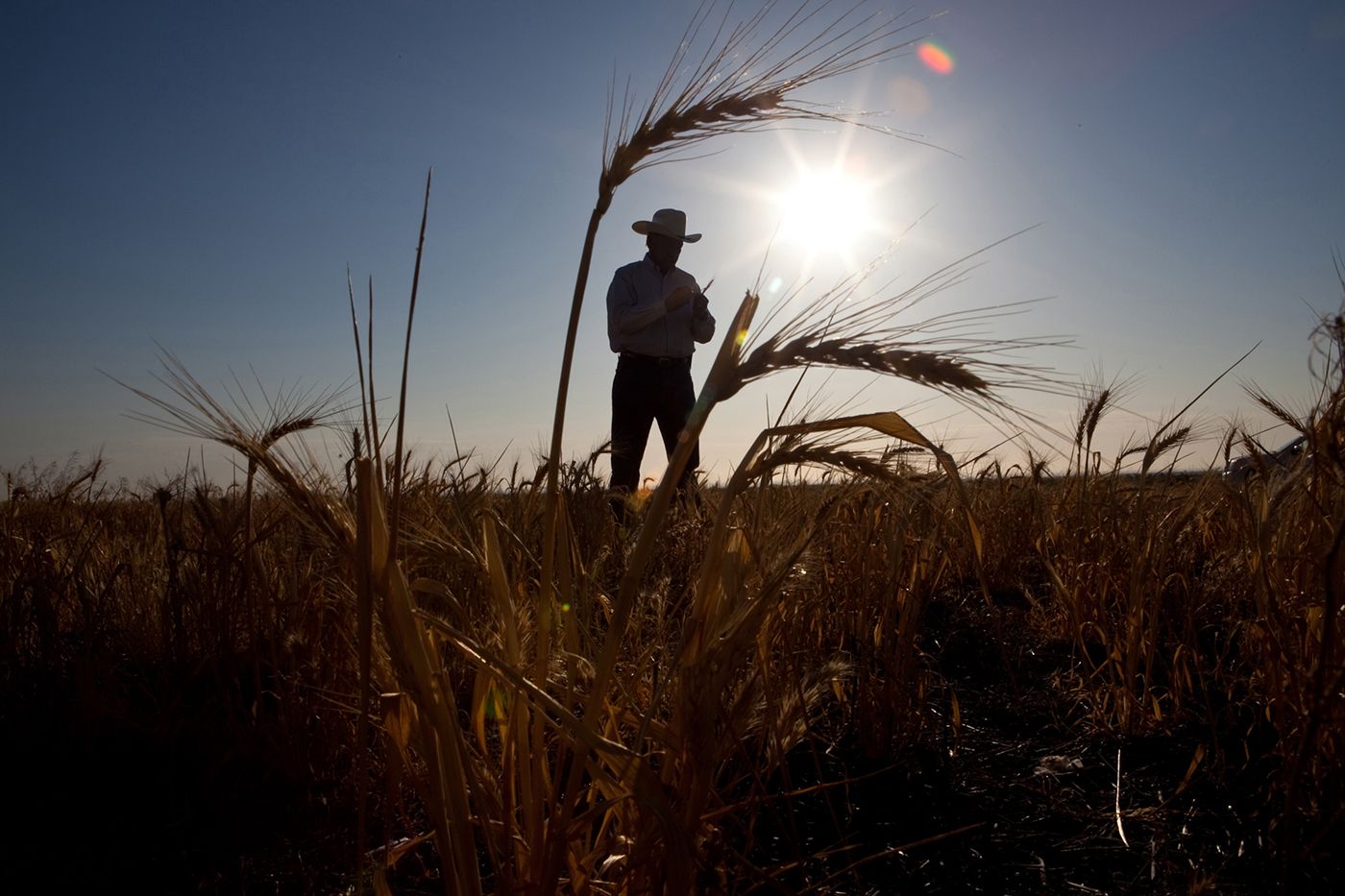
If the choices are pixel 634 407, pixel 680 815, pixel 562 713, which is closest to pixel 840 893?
pixel 680 815

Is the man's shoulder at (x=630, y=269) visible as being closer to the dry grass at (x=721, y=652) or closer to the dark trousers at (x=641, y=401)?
the dark trousers at (x=641, y=401)

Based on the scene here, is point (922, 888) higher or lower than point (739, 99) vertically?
lower

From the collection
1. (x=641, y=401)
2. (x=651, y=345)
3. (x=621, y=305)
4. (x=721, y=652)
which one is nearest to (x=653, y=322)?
(x=651, y=345)

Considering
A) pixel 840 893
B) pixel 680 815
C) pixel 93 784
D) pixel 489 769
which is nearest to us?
pixel 680 815

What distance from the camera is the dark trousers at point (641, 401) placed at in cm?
518

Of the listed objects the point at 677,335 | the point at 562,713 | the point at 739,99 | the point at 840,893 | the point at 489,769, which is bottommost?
the point at 840,893

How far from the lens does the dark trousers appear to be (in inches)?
204

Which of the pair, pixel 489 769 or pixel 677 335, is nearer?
pixel 489 769

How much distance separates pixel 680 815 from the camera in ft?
3.40

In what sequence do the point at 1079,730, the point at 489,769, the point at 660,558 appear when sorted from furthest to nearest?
the point at 660,558 → the point at 1079,730 → the point at 489,769

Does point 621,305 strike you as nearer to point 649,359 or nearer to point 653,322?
point 653,322

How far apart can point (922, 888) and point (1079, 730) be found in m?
0.93

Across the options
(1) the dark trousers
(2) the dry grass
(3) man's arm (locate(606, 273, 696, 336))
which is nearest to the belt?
(1) the dark trousers

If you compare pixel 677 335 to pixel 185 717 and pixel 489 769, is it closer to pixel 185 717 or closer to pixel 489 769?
pixel 185 717
